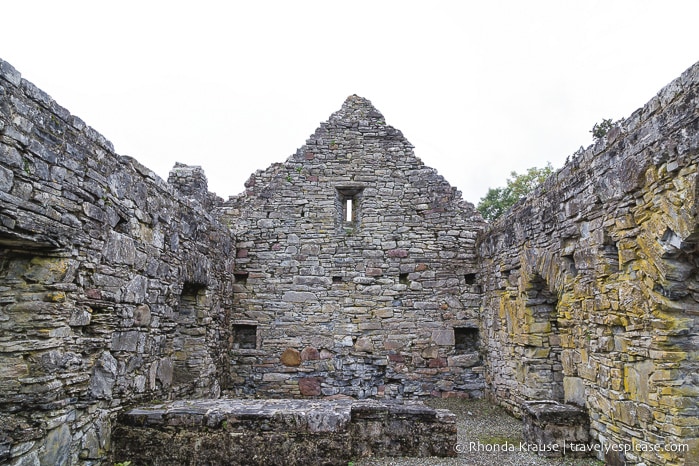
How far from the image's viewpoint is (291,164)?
378 inches

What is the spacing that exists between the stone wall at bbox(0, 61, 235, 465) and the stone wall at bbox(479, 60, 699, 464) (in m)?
5.16

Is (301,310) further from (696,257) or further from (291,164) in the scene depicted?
(696,257)

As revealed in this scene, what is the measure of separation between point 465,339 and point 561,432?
158 inches

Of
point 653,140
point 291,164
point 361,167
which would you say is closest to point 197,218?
point 291,164

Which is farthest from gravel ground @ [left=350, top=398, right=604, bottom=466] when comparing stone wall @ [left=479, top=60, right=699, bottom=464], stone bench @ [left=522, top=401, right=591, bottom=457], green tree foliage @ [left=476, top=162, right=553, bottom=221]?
green tree foliage @ [left=476, top=162, right=553, bottom=221]

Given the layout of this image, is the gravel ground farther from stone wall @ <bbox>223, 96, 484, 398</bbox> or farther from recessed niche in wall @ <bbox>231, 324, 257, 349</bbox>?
recessed niche in wall @ <bbox>231, 324, 257, 349</bbox>

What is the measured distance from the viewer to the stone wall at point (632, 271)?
12.0 ft

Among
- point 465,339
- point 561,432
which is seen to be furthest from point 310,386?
point 561,432

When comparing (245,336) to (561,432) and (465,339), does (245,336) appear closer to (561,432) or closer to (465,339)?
(465,339)

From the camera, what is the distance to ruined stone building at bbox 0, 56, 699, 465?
3697 millimetres

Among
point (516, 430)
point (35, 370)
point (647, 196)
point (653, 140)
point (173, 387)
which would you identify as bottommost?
point (516, 430)

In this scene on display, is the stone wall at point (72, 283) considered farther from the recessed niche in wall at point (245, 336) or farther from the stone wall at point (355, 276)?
the stone wall at point (355, 276)

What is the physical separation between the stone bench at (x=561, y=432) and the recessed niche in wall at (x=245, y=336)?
5.58 m

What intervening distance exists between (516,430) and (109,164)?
20.6 ft
